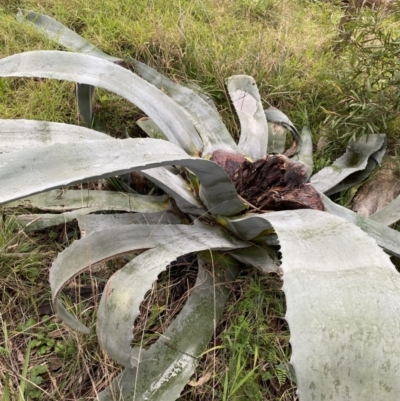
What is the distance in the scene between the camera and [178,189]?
125 cm

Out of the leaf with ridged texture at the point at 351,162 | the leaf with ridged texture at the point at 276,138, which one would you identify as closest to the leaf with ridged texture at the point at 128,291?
the leaf with ridged texture at the point at 351,162

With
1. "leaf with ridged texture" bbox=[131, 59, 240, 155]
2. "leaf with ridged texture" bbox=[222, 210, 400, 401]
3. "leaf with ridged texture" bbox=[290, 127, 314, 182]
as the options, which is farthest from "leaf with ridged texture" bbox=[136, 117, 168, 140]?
"leaf with ridged texture" bbox=[222, 210, 400, 401]

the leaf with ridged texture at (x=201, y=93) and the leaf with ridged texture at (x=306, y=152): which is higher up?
the leaf with ridged texture at (x=201, y=93)

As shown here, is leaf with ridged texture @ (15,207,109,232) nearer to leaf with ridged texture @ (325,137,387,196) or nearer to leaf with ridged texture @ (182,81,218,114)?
leaf with ridged texture @ (182,81,218,114)

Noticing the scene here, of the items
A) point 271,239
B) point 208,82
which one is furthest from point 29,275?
point 208,82

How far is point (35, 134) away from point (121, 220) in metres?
0.35

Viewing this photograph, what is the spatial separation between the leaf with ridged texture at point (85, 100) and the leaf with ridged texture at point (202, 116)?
0.29 m

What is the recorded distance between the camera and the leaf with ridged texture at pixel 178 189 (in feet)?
3.93

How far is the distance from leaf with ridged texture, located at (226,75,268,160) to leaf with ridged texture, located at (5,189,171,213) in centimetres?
34

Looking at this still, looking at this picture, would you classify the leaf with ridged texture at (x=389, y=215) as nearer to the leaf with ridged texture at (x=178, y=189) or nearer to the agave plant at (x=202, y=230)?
the agave plant at (x=202, y=230)

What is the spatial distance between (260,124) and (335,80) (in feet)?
1.34

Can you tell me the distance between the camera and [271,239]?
1252mm

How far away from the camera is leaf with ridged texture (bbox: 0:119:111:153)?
1.24 metres

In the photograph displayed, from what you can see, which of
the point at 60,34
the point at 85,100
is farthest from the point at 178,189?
the point at 60,34
